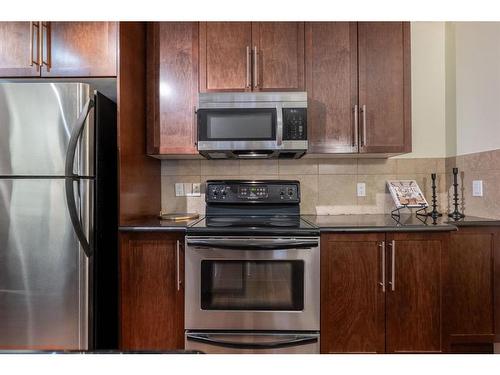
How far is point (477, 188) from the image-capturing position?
2.10 m

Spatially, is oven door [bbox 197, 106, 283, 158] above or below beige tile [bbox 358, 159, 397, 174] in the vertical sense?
above

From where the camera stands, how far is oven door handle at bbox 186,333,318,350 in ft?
5.68

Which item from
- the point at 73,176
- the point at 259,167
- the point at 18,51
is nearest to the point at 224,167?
the point at 259,167

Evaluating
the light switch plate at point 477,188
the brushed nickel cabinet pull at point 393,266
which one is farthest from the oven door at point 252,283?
the light switch plate at point 477,188

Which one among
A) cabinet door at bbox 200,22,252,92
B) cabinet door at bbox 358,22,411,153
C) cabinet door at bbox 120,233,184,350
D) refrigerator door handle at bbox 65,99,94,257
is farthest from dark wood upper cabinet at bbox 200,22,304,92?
cabinet door at bbox 120,233,184,350

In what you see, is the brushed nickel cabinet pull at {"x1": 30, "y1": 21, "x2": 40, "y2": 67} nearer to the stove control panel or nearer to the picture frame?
the stove control panel

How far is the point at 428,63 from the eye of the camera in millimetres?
2439

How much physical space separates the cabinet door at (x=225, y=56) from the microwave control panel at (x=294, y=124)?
34 cm

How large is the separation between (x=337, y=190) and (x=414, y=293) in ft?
3.08

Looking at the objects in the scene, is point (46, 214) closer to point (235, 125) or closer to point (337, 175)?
point (235, 125)

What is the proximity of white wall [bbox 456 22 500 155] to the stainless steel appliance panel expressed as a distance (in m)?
1.66
